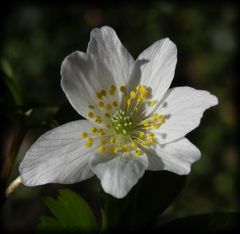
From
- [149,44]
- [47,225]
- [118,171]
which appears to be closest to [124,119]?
[118,171]

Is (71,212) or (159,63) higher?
(159,63)

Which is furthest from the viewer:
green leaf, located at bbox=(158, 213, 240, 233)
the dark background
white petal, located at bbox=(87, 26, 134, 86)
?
the dark background

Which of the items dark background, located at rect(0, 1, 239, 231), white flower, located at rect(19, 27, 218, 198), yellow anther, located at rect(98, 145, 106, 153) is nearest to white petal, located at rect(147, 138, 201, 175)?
white flower, located at rect(19, 27, 218, 198)

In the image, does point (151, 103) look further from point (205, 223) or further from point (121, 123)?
point (205, 223)

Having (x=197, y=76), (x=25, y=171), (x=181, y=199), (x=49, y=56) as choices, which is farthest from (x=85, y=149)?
(x=197, y=76)

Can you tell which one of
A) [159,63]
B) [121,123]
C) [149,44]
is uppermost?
[159,63]

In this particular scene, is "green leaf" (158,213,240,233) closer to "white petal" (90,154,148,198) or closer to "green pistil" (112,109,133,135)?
"white petal" (90,154,148,198)

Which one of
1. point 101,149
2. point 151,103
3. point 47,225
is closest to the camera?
point 47,225

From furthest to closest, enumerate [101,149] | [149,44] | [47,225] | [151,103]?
[149,44]
[151,103]
[101,149]
[47,225]

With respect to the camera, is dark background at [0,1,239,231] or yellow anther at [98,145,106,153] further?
dark background at [0,1,239,231]
